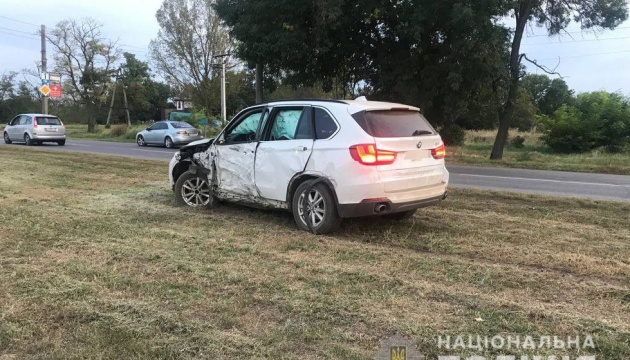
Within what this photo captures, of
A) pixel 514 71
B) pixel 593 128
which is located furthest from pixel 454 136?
pixel 514 71

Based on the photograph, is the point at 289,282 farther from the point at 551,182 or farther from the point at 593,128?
the point at 593,128

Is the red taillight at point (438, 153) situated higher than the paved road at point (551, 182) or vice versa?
the red taillight at point (438, 153)

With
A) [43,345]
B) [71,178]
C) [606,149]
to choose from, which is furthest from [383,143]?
[606,149]

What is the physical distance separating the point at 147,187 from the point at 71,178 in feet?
8.34

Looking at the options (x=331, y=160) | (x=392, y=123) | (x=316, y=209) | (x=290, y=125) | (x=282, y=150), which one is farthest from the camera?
(x=290, y=125)

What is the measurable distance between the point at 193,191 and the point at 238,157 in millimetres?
1258

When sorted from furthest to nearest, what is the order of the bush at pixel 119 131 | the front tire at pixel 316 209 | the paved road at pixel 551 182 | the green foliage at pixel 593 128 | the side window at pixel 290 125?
the bush at pixel 119 131
the green foliage at pixel 593 128
the paved road at pixel 551 182
the side window at pixel 290 125
the front tire at pixel 316 209

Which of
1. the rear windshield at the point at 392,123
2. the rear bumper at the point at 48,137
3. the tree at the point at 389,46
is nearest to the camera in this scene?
the rear windshield at the point at 392,123

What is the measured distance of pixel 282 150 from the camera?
255 inches

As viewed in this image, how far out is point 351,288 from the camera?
420 cm

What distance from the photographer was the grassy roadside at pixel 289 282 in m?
3.34

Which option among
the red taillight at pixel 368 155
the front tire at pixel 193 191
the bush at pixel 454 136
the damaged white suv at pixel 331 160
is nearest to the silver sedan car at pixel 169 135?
the bush at pixel 454 136

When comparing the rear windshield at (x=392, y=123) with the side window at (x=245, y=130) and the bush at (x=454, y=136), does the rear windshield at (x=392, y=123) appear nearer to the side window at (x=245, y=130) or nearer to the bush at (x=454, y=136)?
the side window at (x=245, y=130)

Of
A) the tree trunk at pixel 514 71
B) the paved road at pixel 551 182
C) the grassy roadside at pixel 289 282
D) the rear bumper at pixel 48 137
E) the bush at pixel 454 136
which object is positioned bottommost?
the grassy roadside at pixel 289 282
